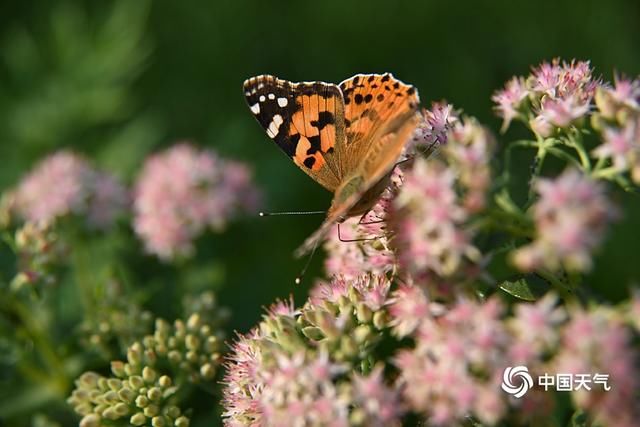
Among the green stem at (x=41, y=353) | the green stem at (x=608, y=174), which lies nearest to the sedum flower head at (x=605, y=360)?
the green stem at (x=608, y=174)

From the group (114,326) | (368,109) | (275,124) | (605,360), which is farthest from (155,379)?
(605,360)

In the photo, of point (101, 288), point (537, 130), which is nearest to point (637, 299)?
point (537, 130)

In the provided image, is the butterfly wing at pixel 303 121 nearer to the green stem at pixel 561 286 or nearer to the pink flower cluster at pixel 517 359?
the green stem at pixel 561 286

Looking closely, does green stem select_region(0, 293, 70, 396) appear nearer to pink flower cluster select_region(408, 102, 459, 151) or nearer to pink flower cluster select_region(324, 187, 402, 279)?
pink flower cluster select_region(324, 187, 402, 279)

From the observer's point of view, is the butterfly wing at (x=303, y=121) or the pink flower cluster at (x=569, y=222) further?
the butterfly wing at (x=303, y=121)

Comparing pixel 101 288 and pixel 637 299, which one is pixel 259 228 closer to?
pixel 101 288
